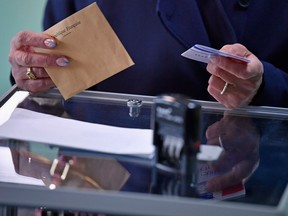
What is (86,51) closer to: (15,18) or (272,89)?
(272,89)

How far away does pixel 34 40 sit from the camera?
104cm

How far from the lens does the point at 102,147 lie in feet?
2.52

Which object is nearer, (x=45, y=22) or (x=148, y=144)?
(x=148, y=144)

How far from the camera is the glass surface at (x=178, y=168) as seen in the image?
641 mm

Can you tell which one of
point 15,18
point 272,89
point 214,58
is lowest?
point 15,18

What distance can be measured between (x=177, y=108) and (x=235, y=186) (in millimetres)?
115

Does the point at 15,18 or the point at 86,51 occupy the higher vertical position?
the point at 86,51

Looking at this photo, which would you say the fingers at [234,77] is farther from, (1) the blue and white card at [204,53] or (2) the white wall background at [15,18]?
(2) the white wall background at [15,18]

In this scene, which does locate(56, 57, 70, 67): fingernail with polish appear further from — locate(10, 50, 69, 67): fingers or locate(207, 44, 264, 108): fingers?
locate(207, 44, 264, 108): fingers

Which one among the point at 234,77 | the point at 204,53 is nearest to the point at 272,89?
the point at 234,77

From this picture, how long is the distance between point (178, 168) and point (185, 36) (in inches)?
22.3

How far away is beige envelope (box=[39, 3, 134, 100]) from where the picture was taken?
987mm

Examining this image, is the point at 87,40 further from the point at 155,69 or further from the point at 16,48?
the point at 155,69

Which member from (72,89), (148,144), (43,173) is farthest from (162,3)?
(43,173)
